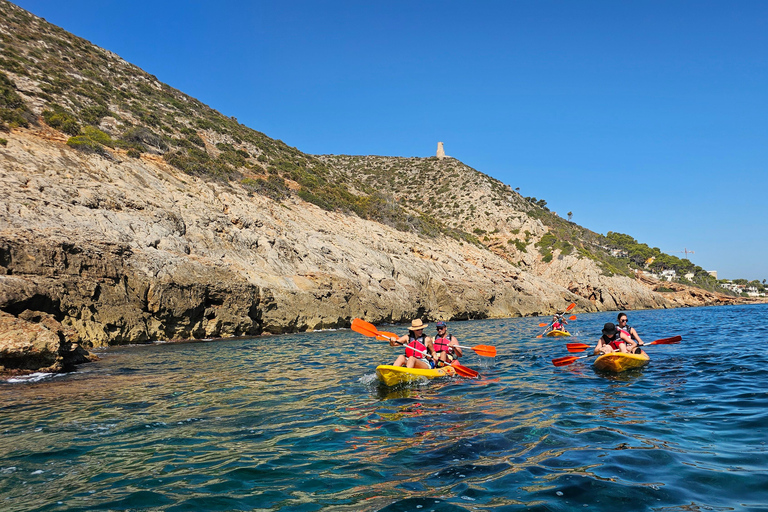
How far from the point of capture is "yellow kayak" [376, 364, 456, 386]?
337 inches

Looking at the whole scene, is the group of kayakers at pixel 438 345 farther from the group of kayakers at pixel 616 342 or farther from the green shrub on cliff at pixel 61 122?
the green shrub on cliff at pixel 61 122

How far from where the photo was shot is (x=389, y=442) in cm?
549

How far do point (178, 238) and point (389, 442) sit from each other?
2110 centimetres

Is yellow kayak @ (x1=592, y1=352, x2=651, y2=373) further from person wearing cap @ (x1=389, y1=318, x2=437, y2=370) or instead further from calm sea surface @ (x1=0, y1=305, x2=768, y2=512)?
person wearing cap @ (x1=389, y1=318, x2=437, y2=370)

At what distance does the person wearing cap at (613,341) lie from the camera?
404 inches

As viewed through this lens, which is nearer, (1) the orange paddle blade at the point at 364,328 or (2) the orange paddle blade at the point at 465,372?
(2) the orange paddle blade at the point at 465,372

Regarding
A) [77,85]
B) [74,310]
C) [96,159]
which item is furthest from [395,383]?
[77,85]

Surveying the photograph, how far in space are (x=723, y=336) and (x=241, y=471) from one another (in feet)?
61.3

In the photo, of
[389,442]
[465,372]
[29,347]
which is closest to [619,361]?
[465,372]

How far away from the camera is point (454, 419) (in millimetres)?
6418

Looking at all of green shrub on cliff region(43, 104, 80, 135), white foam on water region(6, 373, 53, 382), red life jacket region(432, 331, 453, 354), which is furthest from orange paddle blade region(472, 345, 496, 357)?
green shrub on cliff region(43, 104, 80, 135)

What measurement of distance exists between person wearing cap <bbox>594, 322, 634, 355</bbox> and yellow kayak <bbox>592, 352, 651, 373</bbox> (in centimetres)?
32

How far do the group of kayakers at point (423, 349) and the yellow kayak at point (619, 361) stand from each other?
3.15 metres

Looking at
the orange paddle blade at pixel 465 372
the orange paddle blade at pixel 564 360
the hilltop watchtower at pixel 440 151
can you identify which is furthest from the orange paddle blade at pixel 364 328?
the hilltop watchtower at pixel 440 151
